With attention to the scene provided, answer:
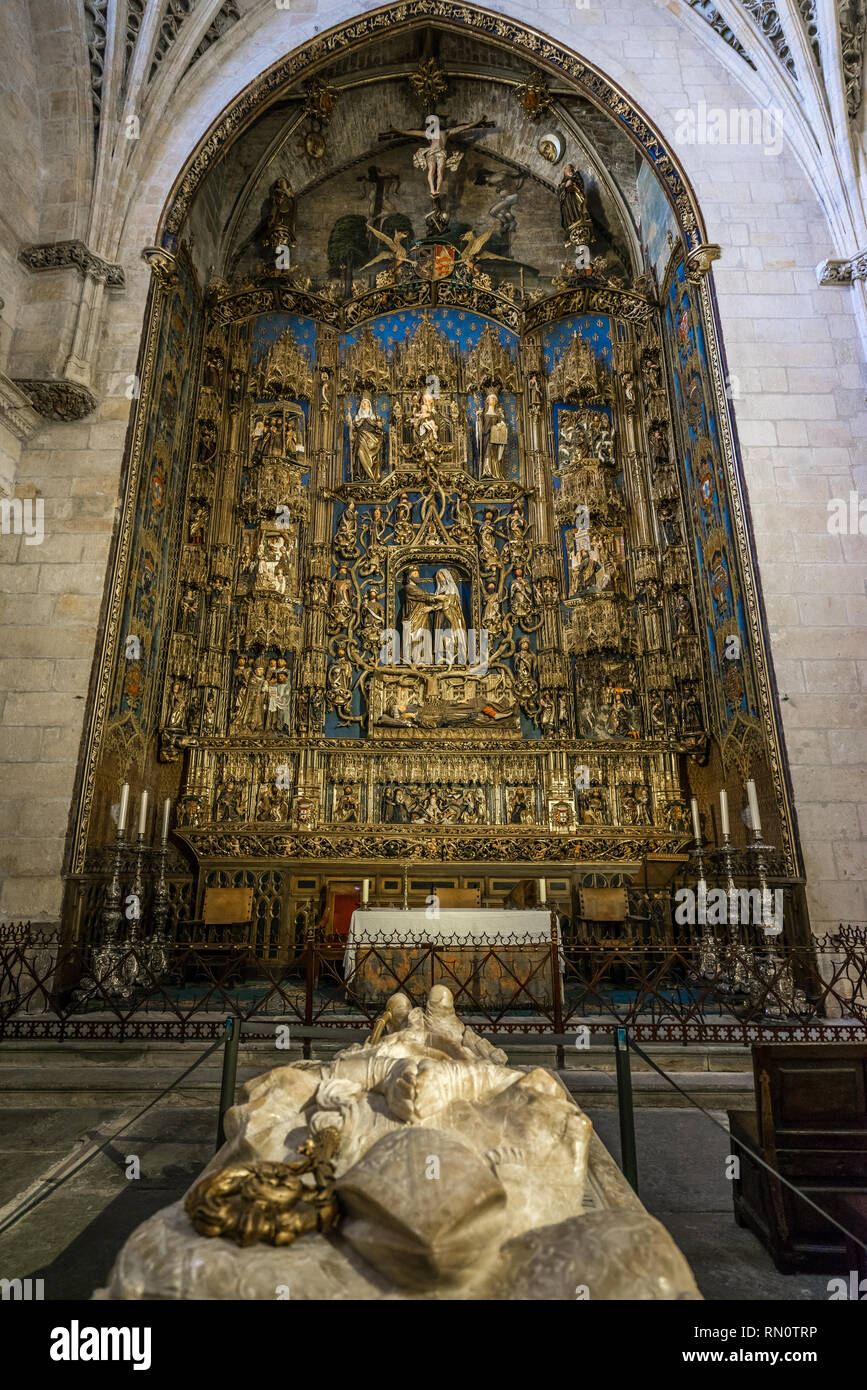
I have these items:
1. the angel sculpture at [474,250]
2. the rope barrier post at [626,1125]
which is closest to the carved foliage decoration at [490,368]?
the angel sculpture at [474,250]

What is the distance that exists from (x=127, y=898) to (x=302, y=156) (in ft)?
50.8

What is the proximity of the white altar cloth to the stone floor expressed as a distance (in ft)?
5.22

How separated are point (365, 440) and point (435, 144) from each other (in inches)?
271

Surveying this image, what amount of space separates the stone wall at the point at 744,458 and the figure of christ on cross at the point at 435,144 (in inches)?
114

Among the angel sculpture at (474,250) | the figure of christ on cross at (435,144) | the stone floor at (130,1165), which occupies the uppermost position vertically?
the figure of christ on cross at (435,144)

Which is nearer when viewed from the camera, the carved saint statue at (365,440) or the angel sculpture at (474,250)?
the carved saint statue at (365,440)

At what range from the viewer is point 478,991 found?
7059 mm

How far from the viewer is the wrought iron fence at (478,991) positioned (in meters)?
6.48

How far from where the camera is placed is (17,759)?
8.93m

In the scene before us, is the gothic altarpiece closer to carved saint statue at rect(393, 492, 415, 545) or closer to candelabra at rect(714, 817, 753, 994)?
carved saint statue at rect(393, 492, 415, 545)

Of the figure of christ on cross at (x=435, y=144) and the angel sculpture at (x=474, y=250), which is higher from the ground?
the figure of christ on cross at (x=435, y=144)

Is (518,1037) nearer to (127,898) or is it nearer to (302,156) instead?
(127,898)

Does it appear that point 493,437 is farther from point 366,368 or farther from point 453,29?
point 453,29

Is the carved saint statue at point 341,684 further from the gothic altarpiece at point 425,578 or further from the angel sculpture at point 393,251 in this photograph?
the angel sculpture at point 393,251
